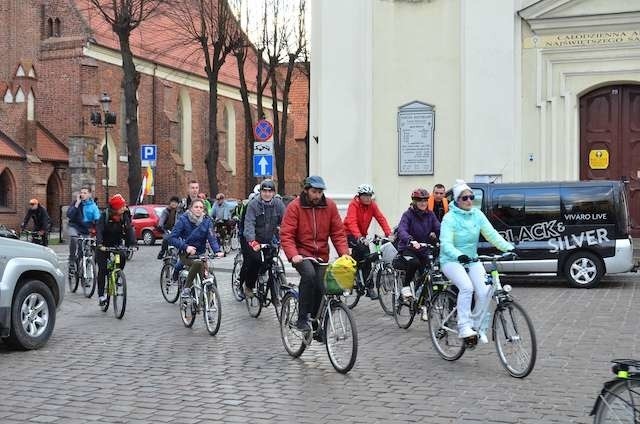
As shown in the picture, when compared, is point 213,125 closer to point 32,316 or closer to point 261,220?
point 261,220

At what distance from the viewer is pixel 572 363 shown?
8.16 m

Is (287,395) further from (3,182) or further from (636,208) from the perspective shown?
(3,182)

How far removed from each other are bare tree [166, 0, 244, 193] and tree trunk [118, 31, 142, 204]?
11.2 feet

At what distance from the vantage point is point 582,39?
1845cm

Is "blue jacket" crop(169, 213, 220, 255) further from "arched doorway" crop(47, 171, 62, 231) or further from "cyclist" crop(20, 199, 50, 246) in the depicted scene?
"arched doorway" crop(47, 171, 62, 231)

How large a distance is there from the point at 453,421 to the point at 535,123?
13834mm

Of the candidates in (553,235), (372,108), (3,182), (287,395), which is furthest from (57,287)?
(3,182)

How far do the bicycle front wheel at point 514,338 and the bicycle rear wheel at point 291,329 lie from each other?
77.1 inches

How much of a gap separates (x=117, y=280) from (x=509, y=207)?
7377 millimetres

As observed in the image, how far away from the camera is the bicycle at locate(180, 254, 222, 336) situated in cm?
1001

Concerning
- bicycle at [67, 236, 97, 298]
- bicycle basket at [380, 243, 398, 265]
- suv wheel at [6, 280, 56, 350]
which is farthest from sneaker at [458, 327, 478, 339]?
bicycle at [67, 236, 97, 298]

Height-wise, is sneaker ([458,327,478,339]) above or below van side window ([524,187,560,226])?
below

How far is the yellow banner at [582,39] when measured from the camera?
18.0 metres

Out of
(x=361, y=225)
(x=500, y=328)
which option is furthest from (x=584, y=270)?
(x=500, y=328)
